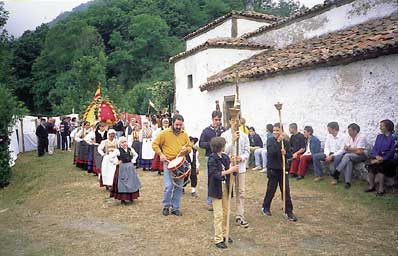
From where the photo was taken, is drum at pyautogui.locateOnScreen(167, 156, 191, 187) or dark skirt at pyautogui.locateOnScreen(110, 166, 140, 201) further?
dark skirt at pyautogui.locateOnScreen(110, 166, 140, 201)

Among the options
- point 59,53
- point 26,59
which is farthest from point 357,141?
point 26,59

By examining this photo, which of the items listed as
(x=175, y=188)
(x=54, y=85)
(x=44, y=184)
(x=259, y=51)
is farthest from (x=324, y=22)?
(x=54, y=85)

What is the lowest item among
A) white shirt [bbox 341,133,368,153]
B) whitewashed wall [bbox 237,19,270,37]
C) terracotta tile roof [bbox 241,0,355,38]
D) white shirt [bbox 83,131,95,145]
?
white shirt [bbox 341,133,368,153]

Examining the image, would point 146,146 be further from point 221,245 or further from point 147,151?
point 221,245

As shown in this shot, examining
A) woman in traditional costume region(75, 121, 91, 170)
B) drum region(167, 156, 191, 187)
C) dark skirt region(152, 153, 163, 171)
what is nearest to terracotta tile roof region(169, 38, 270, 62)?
woman in traditional costume region(75, 121, 91, 170)

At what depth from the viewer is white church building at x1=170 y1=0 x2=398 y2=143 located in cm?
896

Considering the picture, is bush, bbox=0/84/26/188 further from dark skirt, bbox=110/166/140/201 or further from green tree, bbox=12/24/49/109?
green tree, bbox=12/24/49/109

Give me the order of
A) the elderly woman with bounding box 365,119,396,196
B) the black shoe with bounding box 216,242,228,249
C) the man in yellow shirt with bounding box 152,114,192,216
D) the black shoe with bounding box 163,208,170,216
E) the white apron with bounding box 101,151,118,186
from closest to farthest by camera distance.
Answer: the black shoe with bounding box 216,242,228,249
the man in yellow shirt with bounding box 152,114,192,216
the black shoe with bounding box 163,208,170,216
the elderly woman with bounding box 365,119,396,196
the white apron with bounding box 101,151,118,186

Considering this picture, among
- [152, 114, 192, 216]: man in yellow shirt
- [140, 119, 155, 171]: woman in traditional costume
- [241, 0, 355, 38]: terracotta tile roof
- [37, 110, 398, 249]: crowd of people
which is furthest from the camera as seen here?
[241, 0, 355, 38]: terracotta tile roof

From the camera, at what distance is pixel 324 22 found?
1352cm

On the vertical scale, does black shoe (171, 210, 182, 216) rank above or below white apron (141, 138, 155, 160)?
below

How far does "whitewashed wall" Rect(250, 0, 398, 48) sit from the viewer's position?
1168 centimetres

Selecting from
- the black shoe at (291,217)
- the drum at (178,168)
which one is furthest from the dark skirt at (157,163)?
the black shoe at (291,217)

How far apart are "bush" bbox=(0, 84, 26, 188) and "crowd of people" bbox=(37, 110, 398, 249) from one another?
2.29 m
